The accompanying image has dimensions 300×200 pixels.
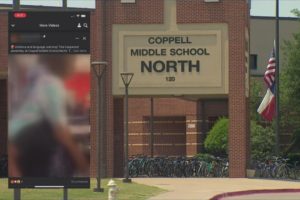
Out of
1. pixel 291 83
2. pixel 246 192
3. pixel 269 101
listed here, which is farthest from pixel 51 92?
pixel 291 83

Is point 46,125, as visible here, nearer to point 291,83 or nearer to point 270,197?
point 270,197

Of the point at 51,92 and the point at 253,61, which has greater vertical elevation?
the point at 253,61

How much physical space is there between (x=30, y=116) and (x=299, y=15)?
118ft

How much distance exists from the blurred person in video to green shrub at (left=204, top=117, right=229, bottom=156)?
32726 mm

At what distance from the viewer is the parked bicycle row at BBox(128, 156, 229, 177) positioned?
34.6 meters

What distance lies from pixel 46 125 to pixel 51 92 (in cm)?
60

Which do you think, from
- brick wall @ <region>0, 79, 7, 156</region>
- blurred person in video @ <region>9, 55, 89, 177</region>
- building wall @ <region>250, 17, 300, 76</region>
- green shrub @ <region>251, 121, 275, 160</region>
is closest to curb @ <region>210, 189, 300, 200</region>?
blurred person in video @ <region>9, 55, 89, 177</region>

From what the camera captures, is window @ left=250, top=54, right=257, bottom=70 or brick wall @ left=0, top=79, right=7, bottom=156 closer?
brick wall @ left=0, top=79, right=7, bottom=156

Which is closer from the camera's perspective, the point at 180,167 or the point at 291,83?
the point at 180,167

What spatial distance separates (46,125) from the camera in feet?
43.0

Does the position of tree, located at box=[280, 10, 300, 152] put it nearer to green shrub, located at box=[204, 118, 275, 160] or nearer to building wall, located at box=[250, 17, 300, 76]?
green shrub, located at box=[204, 118, 275, 160]

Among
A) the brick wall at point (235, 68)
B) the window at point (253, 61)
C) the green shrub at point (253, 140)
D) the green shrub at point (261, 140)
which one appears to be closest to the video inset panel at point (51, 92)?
the brick wall at point (235, 68)

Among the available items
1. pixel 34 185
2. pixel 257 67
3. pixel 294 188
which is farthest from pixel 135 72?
pixel 257 67

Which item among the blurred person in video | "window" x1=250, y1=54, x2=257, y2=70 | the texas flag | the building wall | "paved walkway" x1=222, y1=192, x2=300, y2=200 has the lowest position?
"paved walkway" x1=222, y1=192, x2=300, y2=200
